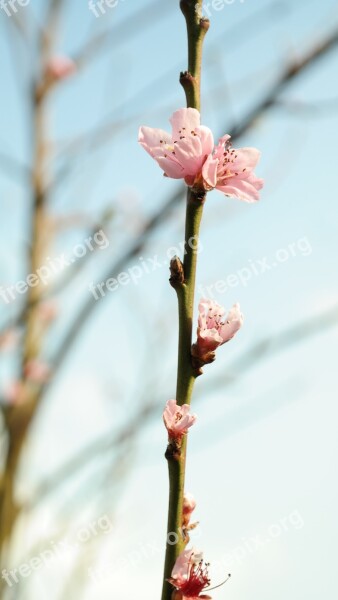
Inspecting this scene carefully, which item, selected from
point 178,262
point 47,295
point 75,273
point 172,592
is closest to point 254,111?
point 75,273

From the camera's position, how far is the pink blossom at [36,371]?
359cm

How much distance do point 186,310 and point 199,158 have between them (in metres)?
0.29

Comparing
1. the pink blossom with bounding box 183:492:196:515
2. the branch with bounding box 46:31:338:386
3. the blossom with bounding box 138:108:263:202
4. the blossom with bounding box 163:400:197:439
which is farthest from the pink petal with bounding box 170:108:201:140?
the branch with bounding box 46:31:338:386

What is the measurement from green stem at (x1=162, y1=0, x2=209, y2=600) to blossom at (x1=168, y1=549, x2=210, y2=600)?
0.04 feet

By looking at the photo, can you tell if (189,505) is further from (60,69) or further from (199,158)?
(60,69)

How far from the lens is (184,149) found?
108 cm

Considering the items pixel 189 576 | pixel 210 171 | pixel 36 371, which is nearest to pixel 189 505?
pixel 189 576

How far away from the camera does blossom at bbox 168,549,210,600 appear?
842 millimetres

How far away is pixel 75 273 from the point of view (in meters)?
3.30

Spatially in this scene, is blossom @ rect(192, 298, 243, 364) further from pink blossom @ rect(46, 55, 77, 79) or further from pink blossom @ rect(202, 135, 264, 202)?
pink blossom @ rect(46, 55, 77, 79)

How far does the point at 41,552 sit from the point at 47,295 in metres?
1.36

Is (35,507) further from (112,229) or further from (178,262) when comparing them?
(178,262)

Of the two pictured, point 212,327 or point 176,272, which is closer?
point 176,272

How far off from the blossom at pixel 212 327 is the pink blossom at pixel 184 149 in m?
0.19
